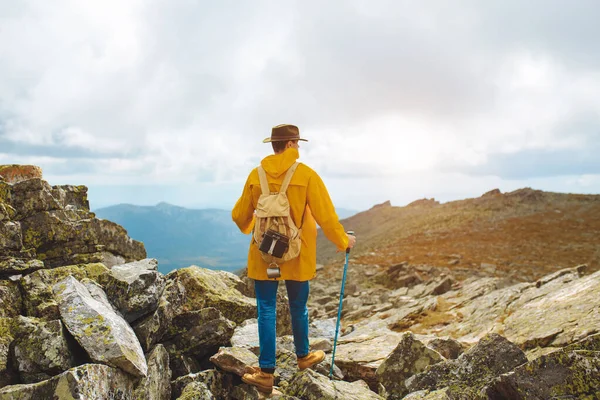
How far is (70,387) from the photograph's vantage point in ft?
18.4

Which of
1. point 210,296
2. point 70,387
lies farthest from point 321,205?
point 210,296

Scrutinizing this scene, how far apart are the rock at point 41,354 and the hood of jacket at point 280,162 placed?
450cm

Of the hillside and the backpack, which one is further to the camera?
the hillside

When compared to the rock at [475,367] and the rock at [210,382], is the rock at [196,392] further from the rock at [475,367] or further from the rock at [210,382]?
the rock at [475,367]

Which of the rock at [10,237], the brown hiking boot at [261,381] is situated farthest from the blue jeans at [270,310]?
the rock at [10,237]

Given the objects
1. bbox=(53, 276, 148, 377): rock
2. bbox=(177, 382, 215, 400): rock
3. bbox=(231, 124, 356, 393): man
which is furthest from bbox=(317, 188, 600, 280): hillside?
bbox=(53, 276, 148, 377): rock

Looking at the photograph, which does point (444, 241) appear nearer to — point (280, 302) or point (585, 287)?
point (585, 287)

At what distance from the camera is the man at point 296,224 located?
7492 millimetres

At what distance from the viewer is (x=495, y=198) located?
79875 millimetres

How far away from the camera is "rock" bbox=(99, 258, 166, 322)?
829 cm

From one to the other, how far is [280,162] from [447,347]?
745 centimetres

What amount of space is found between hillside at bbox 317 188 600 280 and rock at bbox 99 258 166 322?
29714mm

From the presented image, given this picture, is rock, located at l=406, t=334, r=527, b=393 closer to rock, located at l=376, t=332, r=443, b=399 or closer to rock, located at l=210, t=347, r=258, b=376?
rock, located at l=376, t=332, r=443, b=399

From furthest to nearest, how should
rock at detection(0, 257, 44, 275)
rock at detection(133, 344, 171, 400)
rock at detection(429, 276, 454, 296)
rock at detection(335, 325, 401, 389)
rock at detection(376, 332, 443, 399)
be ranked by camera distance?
rock at detection(429, 276, 454, 296) < rock at detection(335, 325, 401, 389) < rock at detection(376, 332, 443, 399) < rock at detection(0, 257, 44, 275) < rock at detection(133, 344, 171, 400)
